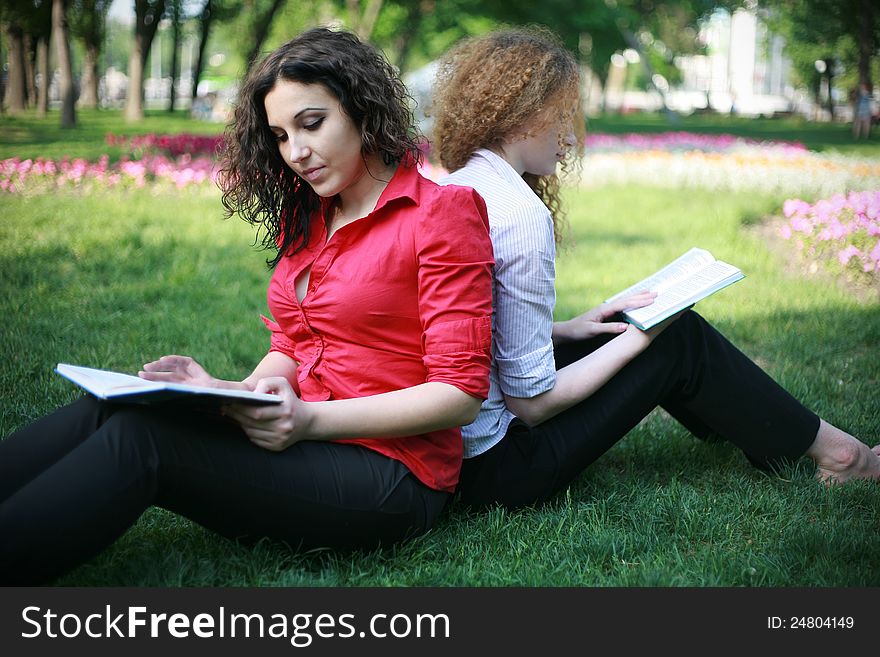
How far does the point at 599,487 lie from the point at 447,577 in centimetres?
83

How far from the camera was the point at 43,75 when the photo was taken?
8.36 metres

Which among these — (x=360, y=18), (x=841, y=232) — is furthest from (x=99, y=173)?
(x=360, y=18)

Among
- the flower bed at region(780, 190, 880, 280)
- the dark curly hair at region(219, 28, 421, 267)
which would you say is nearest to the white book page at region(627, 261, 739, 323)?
the dark curly hair at region(219, 28, 421, 267)

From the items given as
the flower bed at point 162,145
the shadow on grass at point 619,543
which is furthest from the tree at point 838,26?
the shadow on grass at point 619,543

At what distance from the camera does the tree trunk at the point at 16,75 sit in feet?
24.0

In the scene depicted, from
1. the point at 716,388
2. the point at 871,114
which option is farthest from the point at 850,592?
the point at 871,114

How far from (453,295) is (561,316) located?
3377mm

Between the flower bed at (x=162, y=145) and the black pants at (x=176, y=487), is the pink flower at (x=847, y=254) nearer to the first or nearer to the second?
the black pants at (x=176, y=487)

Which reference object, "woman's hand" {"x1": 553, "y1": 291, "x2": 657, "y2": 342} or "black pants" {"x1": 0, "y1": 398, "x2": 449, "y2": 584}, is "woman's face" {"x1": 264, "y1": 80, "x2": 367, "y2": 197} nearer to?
"black pants" {"x1": 0, "y1": 398, "x2": 449, "y2": 584}

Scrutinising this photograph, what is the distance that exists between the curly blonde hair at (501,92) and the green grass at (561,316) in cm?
107

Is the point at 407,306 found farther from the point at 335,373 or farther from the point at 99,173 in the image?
the point at 99,173

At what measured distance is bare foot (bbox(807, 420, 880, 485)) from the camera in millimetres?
2918

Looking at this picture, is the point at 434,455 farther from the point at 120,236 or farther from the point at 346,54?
the point at 120,236

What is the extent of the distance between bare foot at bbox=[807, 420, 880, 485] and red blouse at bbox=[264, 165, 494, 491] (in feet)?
4.09
